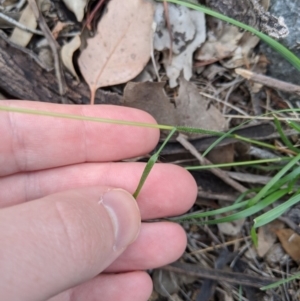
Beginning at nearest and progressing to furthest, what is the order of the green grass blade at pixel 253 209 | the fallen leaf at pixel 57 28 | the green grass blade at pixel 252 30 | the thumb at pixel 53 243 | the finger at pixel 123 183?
the thumb at pixel 53 243
the green grass blade at pixel 252 30
the green grass blade at pixel 253 209
the finger at pixel 123 183
the fallen leaf at pixel 57 28

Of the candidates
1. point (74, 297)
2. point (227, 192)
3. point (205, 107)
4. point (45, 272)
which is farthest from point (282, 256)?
point (45, 272)

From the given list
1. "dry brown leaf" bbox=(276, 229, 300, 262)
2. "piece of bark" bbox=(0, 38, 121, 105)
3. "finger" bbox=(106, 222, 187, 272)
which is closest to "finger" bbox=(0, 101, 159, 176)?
"piece of bark" bbox=(0, 38, 121, 105)

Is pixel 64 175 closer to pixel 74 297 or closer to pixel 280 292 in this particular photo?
pixel 74 297

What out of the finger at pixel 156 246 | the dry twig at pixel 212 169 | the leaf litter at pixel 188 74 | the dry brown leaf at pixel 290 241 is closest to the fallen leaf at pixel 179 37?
the leaf litter at pixel 188 74

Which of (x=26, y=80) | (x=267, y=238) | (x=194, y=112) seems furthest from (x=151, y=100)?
(x=267, y=238)

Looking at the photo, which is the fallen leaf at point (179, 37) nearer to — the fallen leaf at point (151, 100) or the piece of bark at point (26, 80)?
the fallen leaf at point (151, 100)

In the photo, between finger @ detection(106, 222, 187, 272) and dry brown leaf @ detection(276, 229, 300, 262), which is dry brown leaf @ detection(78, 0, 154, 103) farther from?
dry brown leaf @ detection(276, 229, 300, 262)

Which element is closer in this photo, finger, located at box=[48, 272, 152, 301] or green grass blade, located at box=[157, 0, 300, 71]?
green grass blade, located at box=[157, 0, 300, 71]
